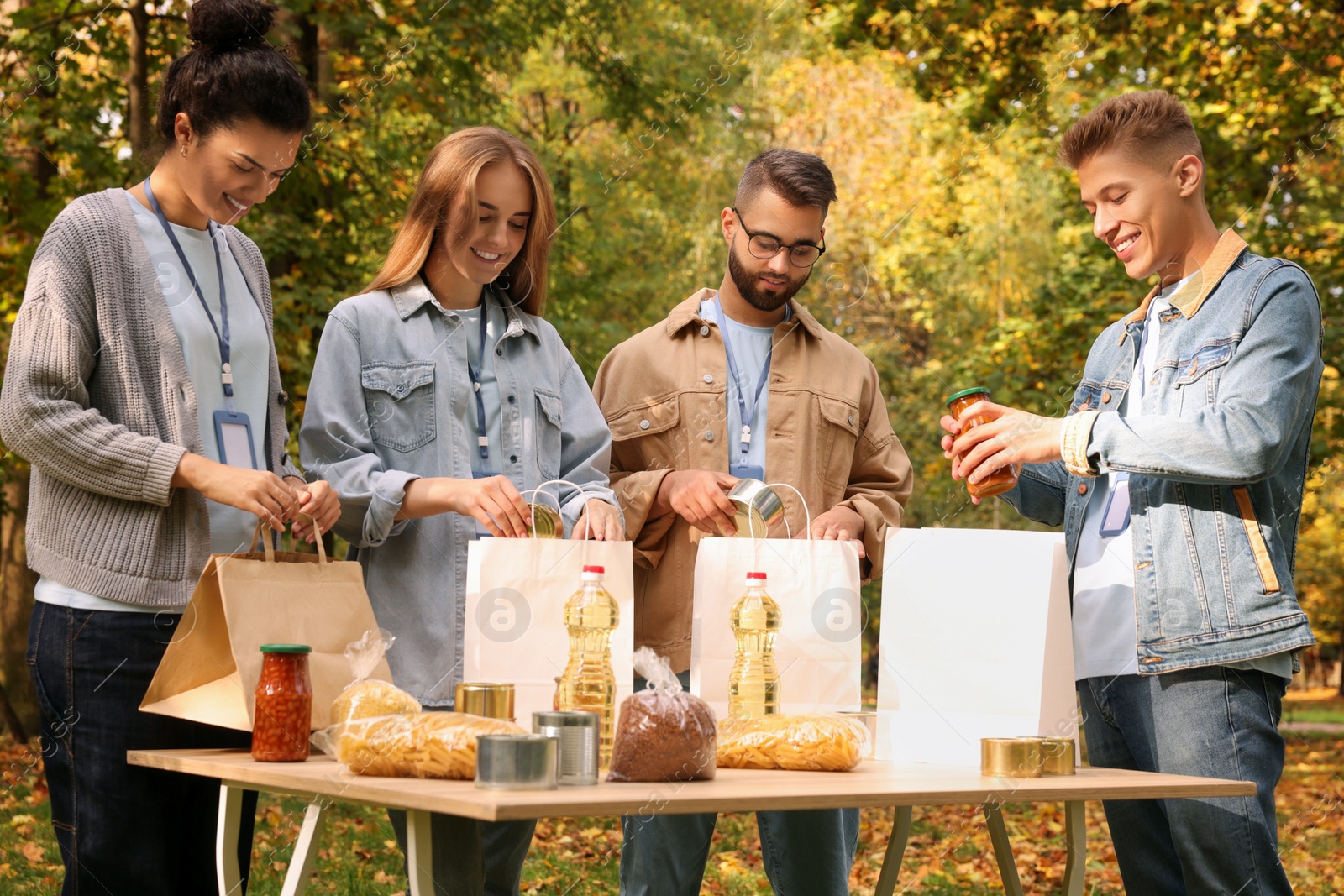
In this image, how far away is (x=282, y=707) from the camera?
2.26 metres

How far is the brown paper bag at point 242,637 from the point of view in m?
2.35

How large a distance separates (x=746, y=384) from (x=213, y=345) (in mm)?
1444

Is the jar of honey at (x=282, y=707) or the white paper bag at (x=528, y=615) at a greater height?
the white paper bag at (x=528, y=615)

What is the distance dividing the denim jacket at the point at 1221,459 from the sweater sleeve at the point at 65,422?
70.1 inches

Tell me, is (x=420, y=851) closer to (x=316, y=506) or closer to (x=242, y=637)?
(x=242, y=637)

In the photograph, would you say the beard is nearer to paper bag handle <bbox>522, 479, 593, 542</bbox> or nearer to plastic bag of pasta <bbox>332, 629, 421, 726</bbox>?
paper bag handle <bbox>522, 479, 593, 542</bbox>

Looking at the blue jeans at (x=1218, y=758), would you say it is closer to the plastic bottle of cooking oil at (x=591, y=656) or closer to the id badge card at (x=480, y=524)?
the plastic bottle of cooking oil at (x=591, y=656)

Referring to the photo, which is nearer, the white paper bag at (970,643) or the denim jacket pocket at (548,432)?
the white paper bag at (970,643)

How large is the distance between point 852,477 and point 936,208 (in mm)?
14660

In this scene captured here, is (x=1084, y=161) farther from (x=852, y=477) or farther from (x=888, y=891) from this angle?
(x=888, y=891)

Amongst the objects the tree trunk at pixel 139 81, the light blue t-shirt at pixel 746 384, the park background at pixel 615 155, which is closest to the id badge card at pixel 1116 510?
the light blue t-shirt at pixel 746 384

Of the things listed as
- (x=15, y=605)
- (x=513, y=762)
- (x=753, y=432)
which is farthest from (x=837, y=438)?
(x=15, y=605)

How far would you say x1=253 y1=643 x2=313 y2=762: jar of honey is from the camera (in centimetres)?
226

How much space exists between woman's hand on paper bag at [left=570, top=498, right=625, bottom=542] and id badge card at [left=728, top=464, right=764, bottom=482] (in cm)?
74
